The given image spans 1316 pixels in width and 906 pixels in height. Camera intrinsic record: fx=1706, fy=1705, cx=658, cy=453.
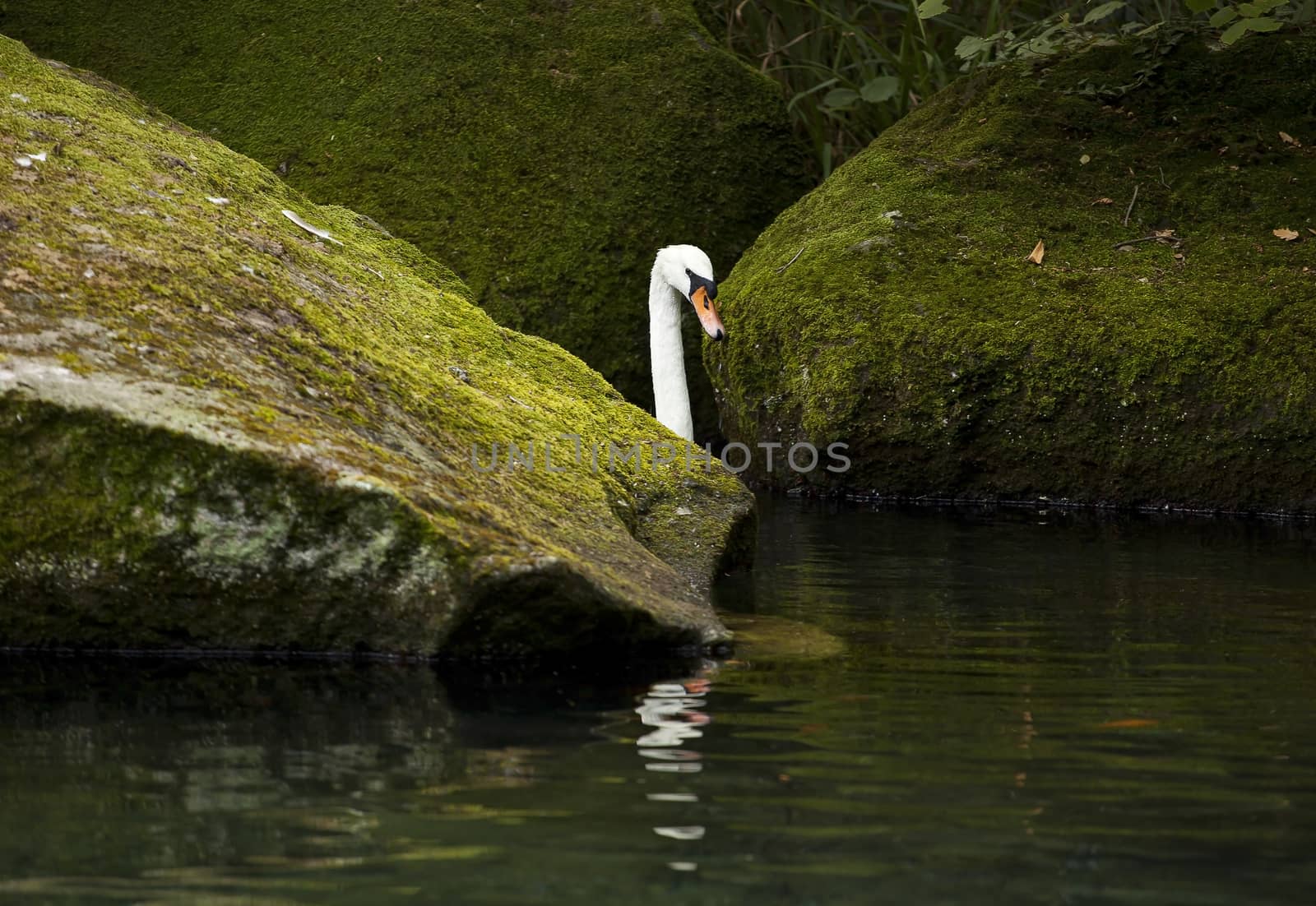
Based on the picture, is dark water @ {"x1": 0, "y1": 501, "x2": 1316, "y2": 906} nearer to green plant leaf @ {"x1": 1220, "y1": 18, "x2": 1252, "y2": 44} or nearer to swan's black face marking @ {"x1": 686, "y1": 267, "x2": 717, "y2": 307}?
swan's black face marking @ {"x1": 686, "y1": 267, "x2": 717, "y2": 307}

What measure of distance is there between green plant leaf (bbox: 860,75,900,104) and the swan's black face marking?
142 inches

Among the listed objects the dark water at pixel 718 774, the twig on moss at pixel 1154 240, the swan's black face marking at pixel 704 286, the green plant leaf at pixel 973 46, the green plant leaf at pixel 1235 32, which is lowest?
the dark water at pixel 718 774

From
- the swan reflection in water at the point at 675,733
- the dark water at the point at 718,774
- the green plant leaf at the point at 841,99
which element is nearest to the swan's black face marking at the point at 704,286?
the dark water at the point at 718,774

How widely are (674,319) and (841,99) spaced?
3.80 meters

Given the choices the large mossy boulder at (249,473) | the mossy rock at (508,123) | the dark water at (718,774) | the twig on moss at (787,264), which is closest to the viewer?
the dark water at (718,774)

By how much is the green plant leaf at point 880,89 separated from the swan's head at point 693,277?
11.2 ft

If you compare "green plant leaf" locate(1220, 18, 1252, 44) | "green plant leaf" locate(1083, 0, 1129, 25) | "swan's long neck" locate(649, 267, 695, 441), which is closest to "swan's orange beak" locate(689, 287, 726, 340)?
"swan's long neck" locate(649, 267, 695, 441)

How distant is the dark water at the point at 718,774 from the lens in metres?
2.33

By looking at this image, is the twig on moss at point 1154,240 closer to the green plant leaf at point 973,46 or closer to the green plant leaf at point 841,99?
the green plant leaf at point 973,46

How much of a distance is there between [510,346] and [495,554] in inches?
86.2

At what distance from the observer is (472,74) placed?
1032 centimetres

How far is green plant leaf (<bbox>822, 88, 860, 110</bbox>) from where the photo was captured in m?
10.1

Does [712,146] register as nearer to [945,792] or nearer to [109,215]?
[109,215]

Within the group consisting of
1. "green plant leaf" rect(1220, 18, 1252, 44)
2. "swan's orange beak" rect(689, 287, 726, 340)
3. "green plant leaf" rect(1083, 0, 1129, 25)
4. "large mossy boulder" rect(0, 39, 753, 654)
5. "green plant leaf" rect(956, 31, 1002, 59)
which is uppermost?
"green plant leaf" rect(956, 31, 1002, 59)
